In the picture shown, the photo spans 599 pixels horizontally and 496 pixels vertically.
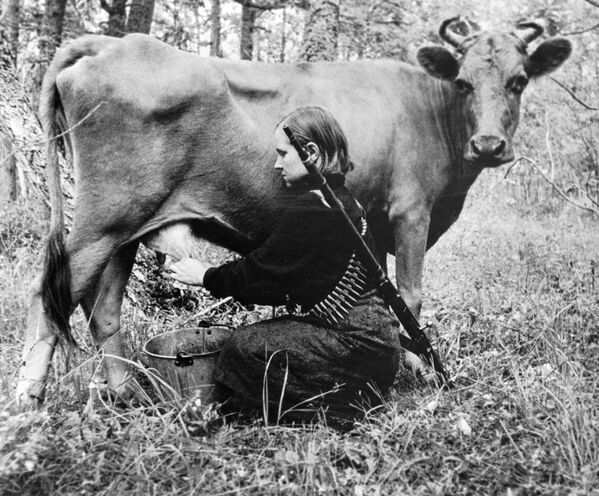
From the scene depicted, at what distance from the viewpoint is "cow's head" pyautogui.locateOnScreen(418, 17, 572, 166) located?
391cm

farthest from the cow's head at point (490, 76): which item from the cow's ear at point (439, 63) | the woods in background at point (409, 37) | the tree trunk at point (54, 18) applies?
the tree trunk at point (54, 18)

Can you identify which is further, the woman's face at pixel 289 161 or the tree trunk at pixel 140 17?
the tree trunk at pixel 140 17

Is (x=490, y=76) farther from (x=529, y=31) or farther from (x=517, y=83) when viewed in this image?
(x=529, y=31)

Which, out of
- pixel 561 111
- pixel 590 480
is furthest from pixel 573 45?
pixel 561 111

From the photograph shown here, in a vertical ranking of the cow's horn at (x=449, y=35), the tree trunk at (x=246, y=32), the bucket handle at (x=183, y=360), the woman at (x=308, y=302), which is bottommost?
the bucket handle at (x=183, y=360)

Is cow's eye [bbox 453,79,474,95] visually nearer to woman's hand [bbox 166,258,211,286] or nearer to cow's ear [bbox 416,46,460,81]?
cow's ear [bbox 416,46,460,81]

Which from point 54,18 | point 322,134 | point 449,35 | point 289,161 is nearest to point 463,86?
point 449,35

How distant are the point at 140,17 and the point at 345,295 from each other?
→ 570 centimetres

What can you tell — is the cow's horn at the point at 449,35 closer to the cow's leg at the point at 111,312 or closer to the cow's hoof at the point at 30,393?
the cow's leg at the point at 111,312

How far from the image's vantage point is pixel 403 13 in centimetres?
941

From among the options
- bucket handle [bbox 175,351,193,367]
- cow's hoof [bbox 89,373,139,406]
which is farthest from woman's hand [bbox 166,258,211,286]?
cow's hoof [bbox 89,373,139,406]

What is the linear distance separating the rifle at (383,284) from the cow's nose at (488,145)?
1136mm

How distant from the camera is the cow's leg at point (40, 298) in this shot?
328cm

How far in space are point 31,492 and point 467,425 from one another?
78.9 inches
